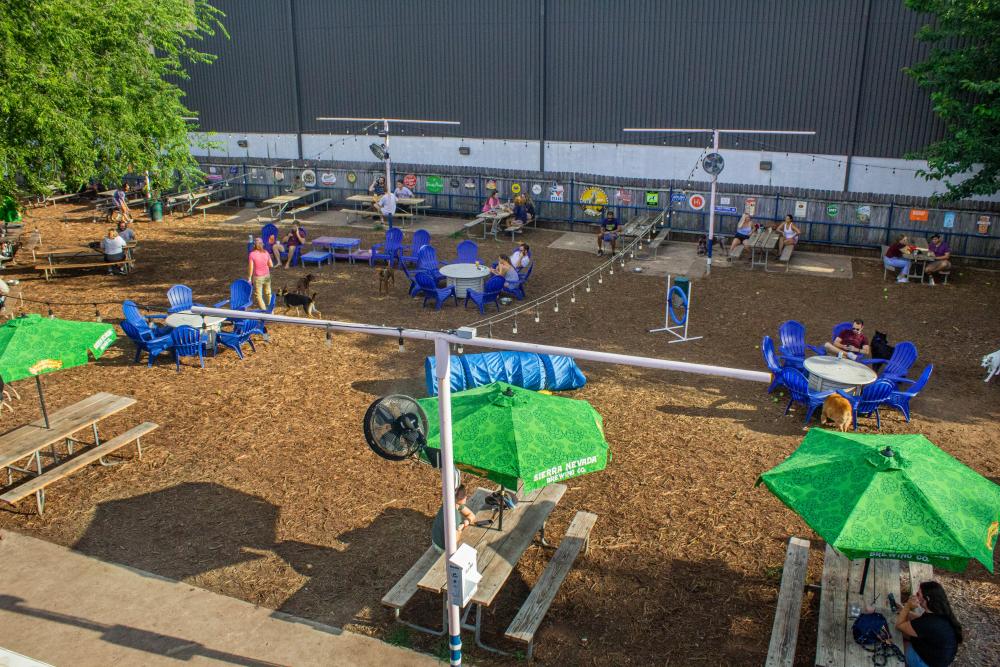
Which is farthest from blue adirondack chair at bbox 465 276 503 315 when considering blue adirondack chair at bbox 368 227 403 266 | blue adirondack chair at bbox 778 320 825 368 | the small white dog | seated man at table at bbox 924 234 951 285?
seated man at table at bbox 924 234 951 285

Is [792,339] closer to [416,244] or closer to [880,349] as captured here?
[880,349]

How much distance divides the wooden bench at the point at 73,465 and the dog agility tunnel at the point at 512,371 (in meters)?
4.62

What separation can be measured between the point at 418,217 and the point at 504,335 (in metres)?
12.8

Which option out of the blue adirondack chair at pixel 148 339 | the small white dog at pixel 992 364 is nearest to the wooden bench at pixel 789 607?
the small white dog at pixel 992 364

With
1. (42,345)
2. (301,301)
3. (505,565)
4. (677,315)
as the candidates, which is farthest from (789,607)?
(301,301)

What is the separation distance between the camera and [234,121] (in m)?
34.4

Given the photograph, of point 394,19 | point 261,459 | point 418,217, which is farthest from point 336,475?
point 394,19

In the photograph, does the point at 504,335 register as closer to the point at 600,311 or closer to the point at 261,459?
the point at 600,311

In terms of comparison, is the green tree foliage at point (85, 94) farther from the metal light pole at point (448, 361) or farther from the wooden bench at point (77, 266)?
the metal light pole at point (448, 361)

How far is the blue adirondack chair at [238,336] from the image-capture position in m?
16.0

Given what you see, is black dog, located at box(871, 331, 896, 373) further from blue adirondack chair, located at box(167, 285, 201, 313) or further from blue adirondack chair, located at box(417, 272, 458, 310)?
blue adirondack chair, located at box(167, 285, 201, 313)

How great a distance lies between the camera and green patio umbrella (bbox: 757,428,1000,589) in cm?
705

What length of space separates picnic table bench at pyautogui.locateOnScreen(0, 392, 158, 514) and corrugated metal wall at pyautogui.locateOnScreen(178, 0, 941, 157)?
20.6 m

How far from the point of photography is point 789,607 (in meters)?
8.23
